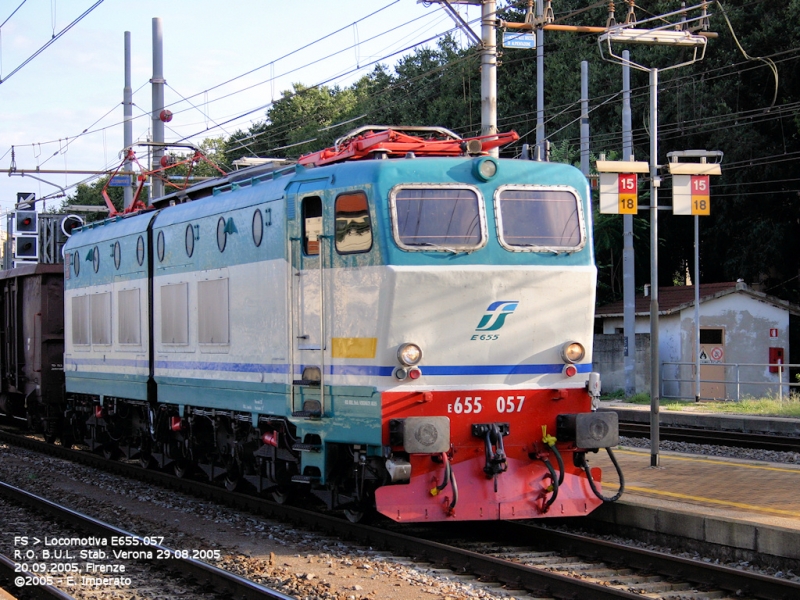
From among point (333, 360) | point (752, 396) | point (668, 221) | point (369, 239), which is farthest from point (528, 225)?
point (668, 221)

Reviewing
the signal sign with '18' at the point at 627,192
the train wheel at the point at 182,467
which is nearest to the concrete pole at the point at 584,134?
the signal sign with '18' at the point at 627,192

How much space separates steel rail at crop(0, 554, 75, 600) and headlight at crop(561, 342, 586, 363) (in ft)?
17.3

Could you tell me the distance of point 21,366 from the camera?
2202cm

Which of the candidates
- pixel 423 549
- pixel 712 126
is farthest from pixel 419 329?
pixel 712 126

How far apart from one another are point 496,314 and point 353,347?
1464 mm

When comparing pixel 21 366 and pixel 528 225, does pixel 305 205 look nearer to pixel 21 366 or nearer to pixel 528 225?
pixel 528 225

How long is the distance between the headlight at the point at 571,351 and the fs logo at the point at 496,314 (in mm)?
739

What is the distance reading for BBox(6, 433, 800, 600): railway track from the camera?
8250 mm

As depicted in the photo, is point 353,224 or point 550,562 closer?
point 550,562

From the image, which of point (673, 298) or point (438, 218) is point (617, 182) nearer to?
point (438, 218)

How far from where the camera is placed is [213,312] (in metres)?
12.9

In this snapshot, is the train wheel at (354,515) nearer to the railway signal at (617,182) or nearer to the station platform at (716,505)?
the station platform at (716,505)

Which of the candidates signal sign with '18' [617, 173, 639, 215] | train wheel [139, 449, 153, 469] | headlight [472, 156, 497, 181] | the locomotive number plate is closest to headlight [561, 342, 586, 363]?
the locomotive number plate

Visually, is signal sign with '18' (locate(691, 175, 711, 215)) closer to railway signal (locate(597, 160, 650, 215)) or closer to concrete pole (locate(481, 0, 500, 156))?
railway signal (locate(597, 160, 650, 215))
